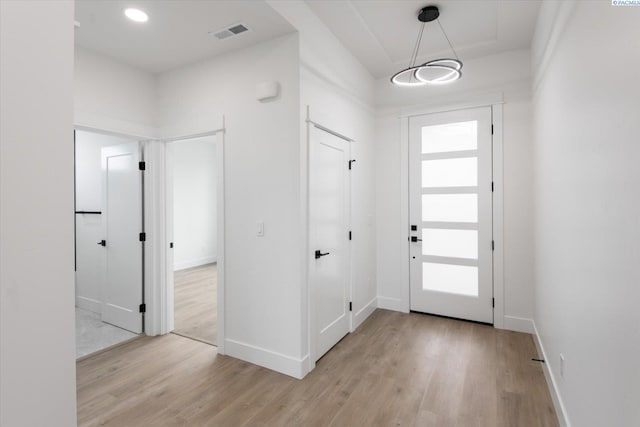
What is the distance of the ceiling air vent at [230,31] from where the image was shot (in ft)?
8.46

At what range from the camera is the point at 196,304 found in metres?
4.60

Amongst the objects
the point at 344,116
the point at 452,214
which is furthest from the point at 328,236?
the point at 452,214

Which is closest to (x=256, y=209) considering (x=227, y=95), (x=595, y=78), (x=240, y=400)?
(x=227, y=95)

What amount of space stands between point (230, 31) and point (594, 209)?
2789 mm

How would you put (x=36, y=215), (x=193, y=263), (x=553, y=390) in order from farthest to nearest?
(x=193, y=263)
(x=553, y=390)
(x=36, y=215)

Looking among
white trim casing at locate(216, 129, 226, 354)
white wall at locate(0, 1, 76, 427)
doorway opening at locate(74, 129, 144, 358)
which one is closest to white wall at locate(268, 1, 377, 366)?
white trim casing at locate(216, 129, 226, 354)

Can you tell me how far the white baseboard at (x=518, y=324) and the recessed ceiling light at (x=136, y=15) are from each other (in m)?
4.60

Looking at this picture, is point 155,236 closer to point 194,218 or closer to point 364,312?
point 364,312

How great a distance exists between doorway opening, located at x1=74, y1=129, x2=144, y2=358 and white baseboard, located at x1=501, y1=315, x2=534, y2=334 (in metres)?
4.14

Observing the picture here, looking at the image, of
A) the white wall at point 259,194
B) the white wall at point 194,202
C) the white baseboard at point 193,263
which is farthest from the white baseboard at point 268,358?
the white wall at point 194,202

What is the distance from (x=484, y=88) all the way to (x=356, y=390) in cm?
352

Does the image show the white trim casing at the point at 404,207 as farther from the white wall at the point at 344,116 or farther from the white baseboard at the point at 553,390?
the white baseboard at the point at 553,390

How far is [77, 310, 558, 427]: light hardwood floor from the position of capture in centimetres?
214

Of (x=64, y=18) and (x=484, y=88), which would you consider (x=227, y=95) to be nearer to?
(x=64, y=18)
